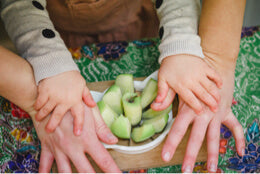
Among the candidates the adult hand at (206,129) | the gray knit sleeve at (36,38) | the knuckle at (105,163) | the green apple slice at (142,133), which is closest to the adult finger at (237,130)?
the adult hand at (206,129)

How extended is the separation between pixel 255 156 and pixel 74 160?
1.57ft

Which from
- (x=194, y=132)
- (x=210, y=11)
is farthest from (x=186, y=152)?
(x=210, y=11)

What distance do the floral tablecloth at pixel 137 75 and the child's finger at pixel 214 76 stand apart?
0.44ft

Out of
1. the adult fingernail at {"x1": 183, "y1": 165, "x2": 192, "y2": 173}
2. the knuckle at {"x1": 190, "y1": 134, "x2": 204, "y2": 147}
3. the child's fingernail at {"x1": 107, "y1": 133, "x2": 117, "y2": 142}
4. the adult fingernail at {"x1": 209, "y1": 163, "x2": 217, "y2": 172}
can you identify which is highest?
the child's fingernail at {"x1": 107, "y1": 133, "x2": 117, "y2": 142}

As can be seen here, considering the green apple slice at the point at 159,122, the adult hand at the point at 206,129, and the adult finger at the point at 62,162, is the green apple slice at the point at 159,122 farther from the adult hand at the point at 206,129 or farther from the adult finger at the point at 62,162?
the adult finger at the point at 62,162

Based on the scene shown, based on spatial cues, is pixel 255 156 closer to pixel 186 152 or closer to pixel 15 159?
pixel 186 152

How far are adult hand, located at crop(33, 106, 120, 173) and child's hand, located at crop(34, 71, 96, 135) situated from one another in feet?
0.07

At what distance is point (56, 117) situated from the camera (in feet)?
1.70

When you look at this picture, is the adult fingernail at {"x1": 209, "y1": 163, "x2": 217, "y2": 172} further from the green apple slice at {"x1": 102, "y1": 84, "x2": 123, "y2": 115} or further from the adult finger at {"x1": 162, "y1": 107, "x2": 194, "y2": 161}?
the green apple slice at {"x1": 102, "y1": 84, "x2": 123, "y2": 115}

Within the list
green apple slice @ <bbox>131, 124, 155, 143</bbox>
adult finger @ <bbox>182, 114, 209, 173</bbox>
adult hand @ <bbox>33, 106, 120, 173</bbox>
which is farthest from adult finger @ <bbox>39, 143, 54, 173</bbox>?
adult finger @ <bbox>182, 114, 209, 173</bbox>

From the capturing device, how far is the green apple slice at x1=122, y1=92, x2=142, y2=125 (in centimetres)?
52

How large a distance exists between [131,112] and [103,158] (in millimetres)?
125

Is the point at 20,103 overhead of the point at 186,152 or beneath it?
overhead

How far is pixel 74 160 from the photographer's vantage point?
0.52 metres
